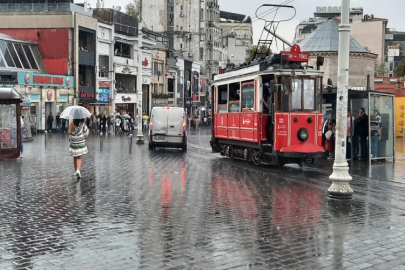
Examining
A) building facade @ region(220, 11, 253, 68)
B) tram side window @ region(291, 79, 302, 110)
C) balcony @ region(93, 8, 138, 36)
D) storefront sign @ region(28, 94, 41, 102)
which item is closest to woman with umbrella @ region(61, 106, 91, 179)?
tram side window @ region(291, 79, 302, 110)

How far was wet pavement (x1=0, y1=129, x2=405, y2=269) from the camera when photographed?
7691 millimetres

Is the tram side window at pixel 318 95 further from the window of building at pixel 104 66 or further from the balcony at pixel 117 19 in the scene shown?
the balcony at pixel 117 19

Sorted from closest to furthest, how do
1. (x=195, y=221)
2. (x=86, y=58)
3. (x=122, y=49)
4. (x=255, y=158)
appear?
1. (x=195, y=221)
2. (x=255, y=158)
3. (x=86, y=58)
4. (x=122, y=49)

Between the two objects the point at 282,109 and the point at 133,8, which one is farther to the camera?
the point at 133,8

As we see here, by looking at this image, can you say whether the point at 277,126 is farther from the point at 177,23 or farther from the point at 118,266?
the point at 177,23

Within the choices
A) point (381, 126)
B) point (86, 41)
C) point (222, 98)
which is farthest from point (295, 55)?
point (86, 41)

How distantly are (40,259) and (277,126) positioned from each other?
41.6 feet

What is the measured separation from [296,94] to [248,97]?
98.1 inches

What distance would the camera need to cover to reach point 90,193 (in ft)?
44.8

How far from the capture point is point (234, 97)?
2327 centimetres

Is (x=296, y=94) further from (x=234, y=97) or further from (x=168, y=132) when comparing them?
(x=168, y=132)

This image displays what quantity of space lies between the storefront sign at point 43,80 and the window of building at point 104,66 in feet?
24.4

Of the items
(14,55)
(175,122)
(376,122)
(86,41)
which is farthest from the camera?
(86,41)

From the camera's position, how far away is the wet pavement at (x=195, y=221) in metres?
7.69
